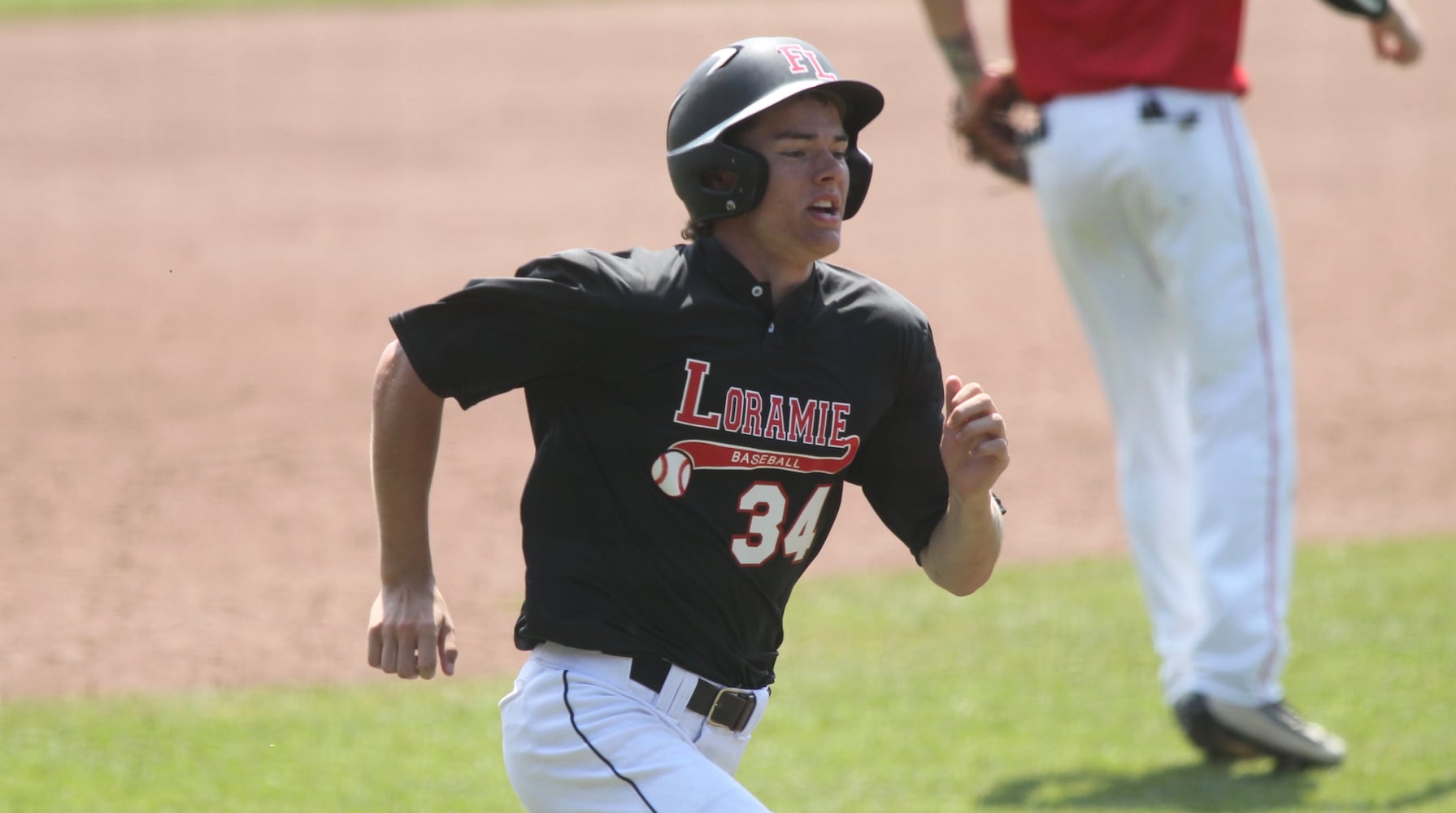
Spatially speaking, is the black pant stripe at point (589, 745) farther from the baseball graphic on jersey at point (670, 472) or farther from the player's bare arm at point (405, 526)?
the baseball graphic on jersey at point (670, 472)

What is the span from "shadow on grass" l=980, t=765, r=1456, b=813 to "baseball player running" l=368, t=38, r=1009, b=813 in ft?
5.93

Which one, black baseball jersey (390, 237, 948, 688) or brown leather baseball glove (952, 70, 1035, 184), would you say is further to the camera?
brown leather baseball glove (952, 70, 1035, 184)

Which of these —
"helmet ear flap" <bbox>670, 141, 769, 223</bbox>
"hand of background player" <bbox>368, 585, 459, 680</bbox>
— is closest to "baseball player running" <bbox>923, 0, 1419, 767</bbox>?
"helmet ear flap" <bbox>670, 141, 769, 223</bbox>

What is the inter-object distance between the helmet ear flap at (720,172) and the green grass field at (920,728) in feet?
7.03

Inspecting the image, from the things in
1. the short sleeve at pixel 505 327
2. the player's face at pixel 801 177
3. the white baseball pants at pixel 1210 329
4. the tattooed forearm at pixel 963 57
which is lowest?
the white baseball pants at pixel 1210 329

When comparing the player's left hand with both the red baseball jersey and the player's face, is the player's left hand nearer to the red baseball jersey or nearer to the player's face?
the player's face

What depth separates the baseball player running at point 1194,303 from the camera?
15.0ft

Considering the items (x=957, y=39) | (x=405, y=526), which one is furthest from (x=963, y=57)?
(x=405, y=526)

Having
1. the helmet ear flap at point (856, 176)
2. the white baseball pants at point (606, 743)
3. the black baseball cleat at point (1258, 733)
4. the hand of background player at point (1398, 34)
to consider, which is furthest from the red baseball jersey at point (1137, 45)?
the white baseball pants at point (606, 743)

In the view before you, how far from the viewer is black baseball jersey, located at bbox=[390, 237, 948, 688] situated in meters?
2.68

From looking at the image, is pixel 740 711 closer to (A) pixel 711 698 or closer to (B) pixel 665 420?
(A) pixel 711 698

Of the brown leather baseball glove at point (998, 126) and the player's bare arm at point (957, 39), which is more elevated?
the player's bare arm at point (957, 39)

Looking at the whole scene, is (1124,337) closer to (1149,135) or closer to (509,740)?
(1149,135)

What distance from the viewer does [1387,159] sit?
14.5 meters
